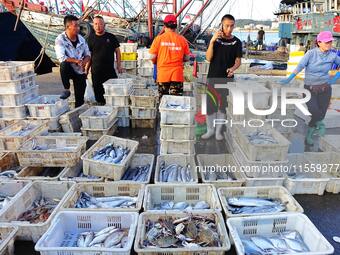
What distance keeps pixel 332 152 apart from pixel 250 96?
145cm

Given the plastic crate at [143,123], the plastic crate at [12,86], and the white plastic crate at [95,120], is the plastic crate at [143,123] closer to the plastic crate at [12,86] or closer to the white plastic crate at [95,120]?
the white plastic crate at [95,120]

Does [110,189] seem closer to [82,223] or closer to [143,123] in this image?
[82,223]

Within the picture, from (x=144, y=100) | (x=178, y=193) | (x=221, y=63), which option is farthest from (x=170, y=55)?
(x=178, y=193)

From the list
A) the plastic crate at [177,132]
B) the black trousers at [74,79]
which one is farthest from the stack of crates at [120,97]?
the plastic crate at [177,132]

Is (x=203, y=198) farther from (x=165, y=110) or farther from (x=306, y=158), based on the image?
(x=306, y=158)

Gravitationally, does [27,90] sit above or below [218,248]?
A: above

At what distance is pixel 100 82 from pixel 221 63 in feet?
9.43

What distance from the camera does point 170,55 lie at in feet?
16.6

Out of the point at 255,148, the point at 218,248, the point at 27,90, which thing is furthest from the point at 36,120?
the point at 218,248

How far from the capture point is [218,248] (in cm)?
242

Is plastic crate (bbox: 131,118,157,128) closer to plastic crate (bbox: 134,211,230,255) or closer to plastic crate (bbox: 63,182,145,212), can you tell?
plastic crate (bbox: 63,182,145,212)

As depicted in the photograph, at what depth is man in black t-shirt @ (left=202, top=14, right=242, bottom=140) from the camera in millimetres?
4858

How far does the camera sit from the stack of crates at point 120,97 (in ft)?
20.0

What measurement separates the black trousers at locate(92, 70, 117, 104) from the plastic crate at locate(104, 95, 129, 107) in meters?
0.51
